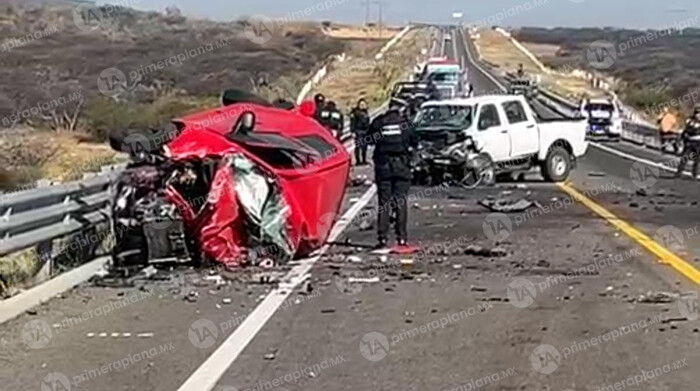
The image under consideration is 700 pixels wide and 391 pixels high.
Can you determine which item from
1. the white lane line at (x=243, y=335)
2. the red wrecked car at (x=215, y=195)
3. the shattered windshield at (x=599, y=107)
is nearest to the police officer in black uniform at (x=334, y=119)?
the white lane line at (x=243, y=335)

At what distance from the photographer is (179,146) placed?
14.3 meters

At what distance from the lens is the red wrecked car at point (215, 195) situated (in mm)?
13711

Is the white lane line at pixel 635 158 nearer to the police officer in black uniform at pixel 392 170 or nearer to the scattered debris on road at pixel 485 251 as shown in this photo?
the scattered debris on road at pixel 485 251

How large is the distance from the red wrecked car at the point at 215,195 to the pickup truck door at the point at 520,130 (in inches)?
481

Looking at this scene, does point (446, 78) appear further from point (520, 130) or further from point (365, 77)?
point (520, 130)

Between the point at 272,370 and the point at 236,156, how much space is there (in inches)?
229

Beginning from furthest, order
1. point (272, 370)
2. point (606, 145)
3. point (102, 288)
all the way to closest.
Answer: point (606, 145) < point (102, 288) < point (272, 370)

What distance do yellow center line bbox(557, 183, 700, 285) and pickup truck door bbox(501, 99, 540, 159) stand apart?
11.0 ft

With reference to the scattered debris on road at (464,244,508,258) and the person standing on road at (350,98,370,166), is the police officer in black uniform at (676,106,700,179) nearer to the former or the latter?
the person standing on road at (350,98,370,166)

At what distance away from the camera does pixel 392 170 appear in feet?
50.9

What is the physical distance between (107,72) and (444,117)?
45.3 metres

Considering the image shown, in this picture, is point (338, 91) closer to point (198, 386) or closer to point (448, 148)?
point (448, 148)

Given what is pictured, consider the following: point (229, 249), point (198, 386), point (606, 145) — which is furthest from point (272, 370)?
point (606, 145)

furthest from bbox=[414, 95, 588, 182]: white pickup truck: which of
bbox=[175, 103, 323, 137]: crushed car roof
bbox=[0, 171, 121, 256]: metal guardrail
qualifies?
bbox=[0, 171, 121, 256]: metal guardrail
